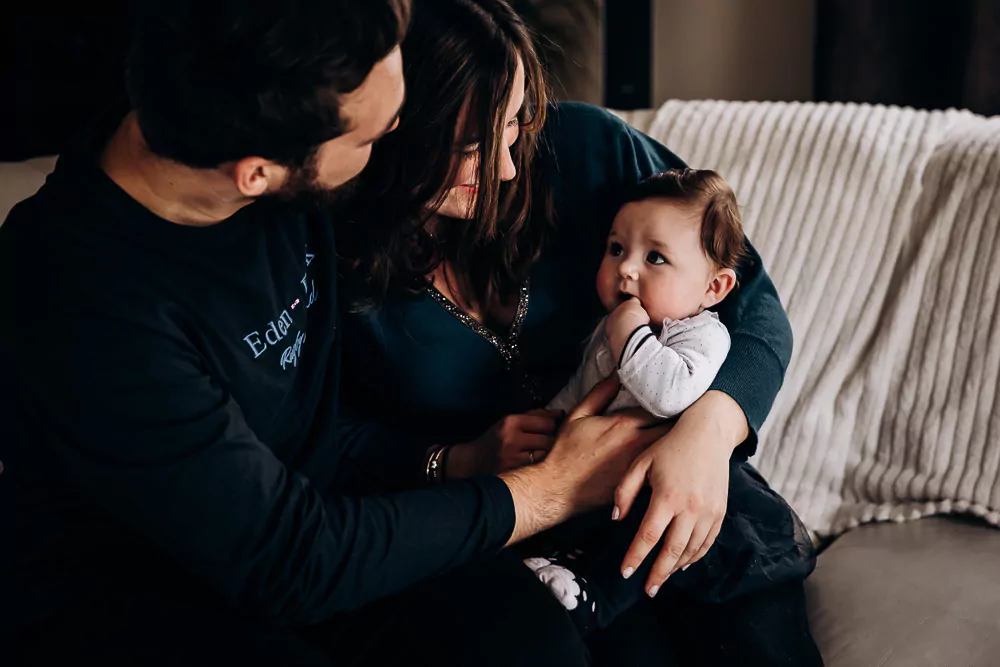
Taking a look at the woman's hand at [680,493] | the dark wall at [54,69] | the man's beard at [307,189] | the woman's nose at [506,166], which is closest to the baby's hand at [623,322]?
the woman's hand at [680,493]

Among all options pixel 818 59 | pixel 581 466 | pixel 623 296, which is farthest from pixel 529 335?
pixel 818 59

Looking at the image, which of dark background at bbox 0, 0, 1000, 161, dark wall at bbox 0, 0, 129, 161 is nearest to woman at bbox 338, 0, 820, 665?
dark background at bbox 0, 0, 1000, 161

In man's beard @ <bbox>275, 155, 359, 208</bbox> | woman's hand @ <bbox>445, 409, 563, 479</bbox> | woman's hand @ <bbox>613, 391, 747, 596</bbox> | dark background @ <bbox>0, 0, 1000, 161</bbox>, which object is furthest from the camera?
dark background @ <bbox>0, 0, 1000, 161</bbox>

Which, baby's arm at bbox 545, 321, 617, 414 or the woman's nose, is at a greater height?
the woman's nose

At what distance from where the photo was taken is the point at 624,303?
1.23 meters

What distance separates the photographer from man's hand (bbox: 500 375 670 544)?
1129mm

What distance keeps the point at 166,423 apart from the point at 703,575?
71cm

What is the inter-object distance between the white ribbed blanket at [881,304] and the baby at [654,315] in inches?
12.7

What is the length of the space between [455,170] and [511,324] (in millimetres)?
278

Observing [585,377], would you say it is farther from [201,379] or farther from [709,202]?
[201,379]

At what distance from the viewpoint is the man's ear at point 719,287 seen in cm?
130

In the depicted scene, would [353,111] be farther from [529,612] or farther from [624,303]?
[529,612]

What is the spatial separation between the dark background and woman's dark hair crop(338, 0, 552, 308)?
1.05 m

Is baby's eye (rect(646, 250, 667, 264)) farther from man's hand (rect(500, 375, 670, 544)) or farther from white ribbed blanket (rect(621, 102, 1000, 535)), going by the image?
white ribbed blanket (rect(621, 102, 1000, 535))
